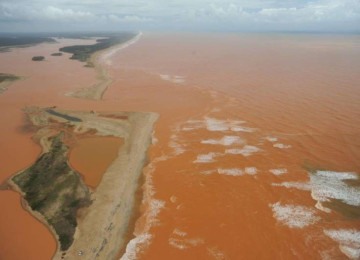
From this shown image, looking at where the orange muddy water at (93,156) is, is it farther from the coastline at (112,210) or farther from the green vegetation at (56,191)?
the green vegetation at (56,191)

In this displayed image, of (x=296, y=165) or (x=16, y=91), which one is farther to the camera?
(x=16, y=91)

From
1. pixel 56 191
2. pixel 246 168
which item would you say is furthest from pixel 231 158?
pixel 56 191

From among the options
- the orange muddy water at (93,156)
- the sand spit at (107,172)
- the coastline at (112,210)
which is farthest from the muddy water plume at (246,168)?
the orange muddy water at (93,156)

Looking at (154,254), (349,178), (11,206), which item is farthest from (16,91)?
(349,178)

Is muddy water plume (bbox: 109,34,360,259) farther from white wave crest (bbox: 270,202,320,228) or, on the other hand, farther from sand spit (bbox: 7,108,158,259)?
sand spit (bbox: 7,108,158,259)

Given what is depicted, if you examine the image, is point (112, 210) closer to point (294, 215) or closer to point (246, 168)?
point (246, 168)

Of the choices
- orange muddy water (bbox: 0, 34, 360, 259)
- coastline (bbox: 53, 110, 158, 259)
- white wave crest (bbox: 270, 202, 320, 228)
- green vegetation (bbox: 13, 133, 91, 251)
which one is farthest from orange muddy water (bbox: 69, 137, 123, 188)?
white wave crest (bbox: 270, 202, 320, 228)

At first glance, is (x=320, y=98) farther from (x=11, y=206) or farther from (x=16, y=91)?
(x=16, y=91)
